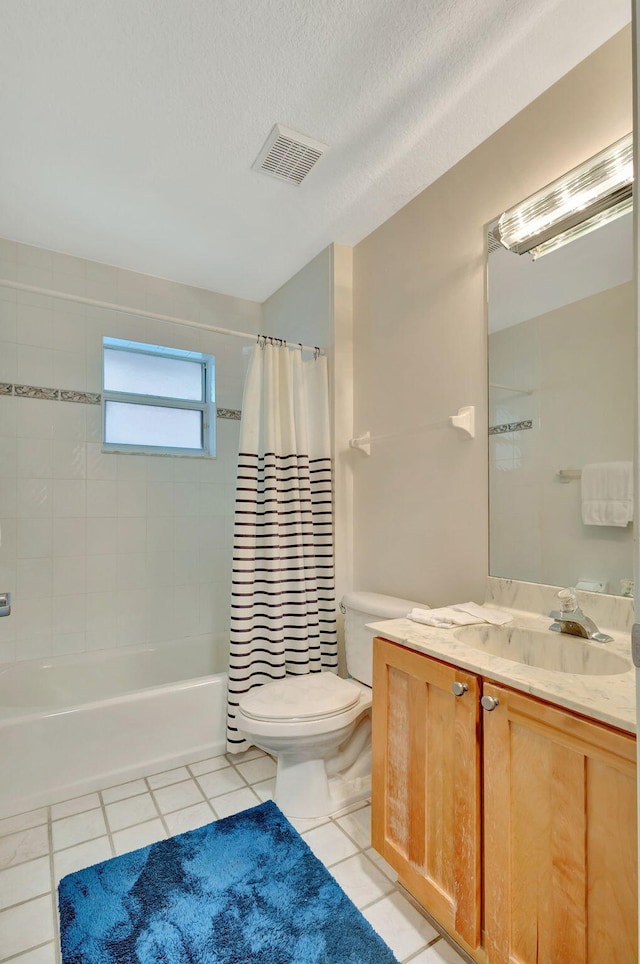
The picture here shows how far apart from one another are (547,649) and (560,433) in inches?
25.4

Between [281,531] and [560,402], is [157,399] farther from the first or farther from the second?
[560,402]

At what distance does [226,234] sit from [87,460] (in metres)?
1.37

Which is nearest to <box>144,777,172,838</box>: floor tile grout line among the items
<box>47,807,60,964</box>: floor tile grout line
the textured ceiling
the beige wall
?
<box>47,807,60,964</box>: floor tile grout line

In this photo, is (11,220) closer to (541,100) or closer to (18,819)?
(541,100)

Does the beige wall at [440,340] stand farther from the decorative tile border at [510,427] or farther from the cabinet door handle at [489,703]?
the cabinet door handle at [489,703]

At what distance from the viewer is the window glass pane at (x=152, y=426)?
109 inches

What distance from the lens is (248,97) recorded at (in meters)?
1.58

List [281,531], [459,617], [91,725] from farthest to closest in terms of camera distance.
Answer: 1. [281,531]
2. [91,725]
3. [459,617]

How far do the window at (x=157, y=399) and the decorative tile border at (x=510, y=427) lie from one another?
1828 mm

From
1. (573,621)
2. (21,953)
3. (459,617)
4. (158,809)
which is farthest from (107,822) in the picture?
(573,621)

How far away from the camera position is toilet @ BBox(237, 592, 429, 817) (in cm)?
169

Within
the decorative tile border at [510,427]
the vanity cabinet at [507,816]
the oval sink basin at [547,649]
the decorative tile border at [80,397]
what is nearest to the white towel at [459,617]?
the oval sink basin at [547,649]

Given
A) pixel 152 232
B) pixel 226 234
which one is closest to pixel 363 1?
pixel 226 234

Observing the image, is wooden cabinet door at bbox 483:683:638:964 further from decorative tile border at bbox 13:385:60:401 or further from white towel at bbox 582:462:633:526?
decorative tile border at bbox 13:385:60:401
